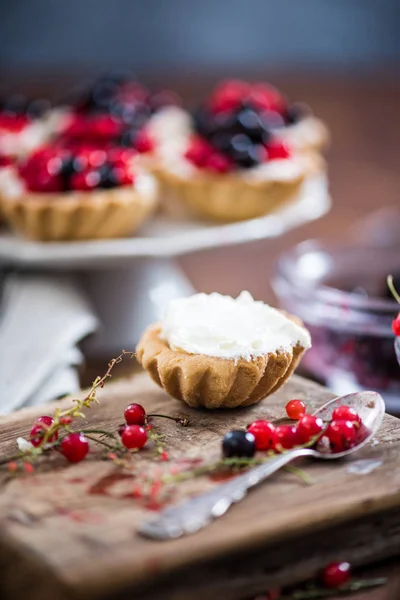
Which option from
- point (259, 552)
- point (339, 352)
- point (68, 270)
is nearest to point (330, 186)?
point (68, 270)

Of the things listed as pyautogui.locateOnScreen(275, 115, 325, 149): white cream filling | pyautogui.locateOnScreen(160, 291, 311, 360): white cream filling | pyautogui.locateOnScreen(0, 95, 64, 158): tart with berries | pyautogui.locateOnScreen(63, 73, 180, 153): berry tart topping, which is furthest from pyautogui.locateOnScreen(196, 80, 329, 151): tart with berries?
pyautogui.locateOnScreen(160, 291, 311, 360): white cream filling

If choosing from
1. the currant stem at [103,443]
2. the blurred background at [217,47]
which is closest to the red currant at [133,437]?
the currant stem at [103,443]

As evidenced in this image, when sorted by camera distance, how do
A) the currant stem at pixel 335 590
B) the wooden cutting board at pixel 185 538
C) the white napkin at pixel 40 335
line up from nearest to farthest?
the wooden cutting board at pixel 185 538, the currant stem at pixel 335 590, the white napkin at pixel 40 335

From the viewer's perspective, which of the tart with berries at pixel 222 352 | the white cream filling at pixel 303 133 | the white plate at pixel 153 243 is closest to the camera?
the tart with berries at pixel 222 352

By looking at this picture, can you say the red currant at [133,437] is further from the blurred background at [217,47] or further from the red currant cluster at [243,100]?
the blurred background at [217,47]

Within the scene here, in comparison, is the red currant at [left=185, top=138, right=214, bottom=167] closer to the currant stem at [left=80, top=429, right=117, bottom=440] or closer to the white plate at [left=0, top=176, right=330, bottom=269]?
the white plate at [left=0, top=176, right=330, bottom=269]
